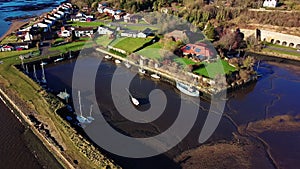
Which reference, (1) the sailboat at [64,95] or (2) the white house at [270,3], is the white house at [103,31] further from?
(2) the white house at [270,3]

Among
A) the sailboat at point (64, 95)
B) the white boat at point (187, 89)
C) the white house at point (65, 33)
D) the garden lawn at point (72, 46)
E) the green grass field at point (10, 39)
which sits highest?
the white house at point (65, 33)

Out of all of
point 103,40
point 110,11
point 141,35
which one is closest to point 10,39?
point 103,40

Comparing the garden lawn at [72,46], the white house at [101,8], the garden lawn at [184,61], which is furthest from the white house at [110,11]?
the garden lawn at [184,61]

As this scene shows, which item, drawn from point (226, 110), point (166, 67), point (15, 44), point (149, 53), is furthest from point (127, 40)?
point (226, 110)

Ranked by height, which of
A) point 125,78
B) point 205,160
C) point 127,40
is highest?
point 127,40

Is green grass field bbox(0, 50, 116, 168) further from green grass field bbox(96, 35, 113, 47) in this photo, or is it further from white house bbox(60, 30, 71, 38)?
green grass field bbox(96, 35, 113, 47)

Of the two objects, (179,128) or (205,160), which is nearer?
(205,160)

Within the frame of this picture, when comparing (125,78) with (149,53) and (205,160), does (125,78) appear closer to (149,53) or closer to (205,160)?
(149,53)
